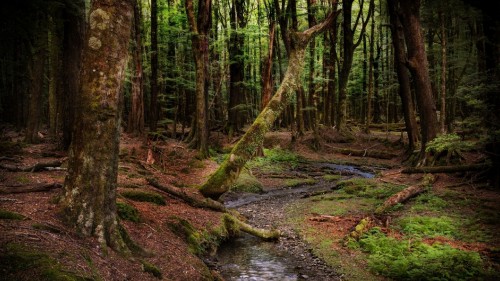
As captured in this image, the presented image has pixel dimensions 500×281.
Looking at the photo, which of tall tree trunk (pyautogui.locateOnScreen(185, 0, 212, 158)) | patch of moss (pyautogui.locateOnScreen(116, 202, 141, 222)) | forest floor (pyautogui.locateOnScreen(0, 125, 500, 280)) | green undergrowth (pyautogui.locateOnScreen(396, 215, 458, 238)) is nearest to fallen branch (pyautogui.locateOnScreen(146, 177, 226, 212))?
forest floor (pyautogui.locateOnScreen(0, 125, 500, 280))

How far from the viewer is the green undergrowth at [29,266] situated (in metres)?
3.47

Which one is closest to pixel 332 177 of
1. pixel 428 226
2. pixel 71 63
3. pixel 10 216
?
pixel 428 226

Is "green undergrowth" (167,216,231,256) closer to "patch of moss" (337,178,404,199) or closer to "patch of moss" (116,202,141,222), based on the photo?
"patch of moss" (116,202,141,222)

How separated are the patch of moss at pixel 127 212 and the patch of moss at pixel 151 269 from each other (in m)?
1.64

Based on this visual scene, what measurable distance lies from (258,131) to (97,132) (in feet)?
20.4

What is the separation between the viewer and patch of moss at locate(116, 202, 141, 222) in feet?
21.7

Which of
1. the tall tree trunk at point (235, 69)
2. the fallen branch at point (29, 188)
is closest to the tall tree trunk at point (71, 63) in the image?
the fallen branch at point (29, 188)

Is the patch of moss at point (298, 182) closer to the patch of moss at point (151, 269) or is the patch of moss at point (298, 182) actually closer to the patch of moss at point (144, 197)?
the patch of moss at point (144, 197)

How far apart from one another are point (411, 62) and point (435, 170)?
5.30 m

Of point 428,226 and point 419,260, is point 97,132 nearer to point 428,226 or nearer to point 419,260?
point 419,260


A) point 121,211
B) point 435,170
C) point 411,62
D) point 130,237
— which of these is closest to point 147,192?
point 121,211

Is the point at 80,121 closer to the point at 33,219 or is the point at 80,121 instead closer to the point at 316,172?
the point at 33,219

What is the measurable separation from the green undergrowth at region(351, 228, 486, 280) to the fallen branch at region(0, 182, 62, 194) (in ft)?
21.1

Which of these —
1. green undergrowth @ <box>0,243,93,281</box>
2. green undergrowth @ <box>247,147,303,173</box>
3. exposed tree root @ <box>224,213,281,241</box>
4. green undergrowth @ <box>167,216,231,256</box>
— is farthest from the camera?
green undergrowth @ <box>247,147,303,173</box>
